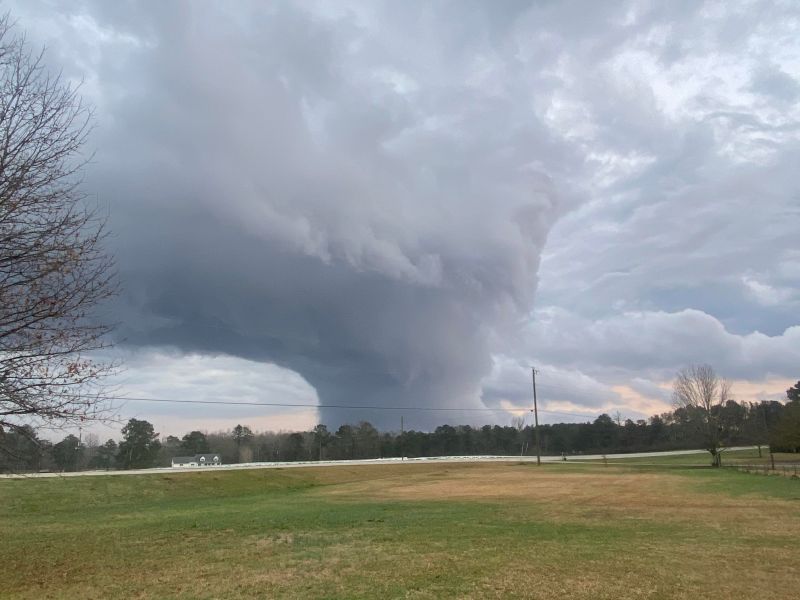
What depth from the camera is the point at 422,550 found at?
51.0ft

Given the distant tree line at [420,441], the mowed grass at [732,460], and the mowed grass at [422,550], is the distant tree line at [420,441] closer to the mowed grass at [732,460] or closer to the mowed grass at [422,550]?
the mowed grass at [732,460]

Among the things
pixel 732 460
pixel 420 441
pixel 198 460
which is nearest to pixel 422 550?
pixel 732 460

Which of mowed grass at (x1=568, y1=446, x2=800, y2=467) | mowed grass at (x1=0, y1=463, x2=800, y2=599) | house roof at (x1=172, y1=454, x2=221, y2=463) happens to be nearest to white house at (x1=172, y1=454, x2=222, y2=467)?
house roof at (x1=172, y1=454, x2=221, y2=463)

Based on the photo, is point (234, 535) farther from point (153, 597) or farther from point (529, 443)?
point (529, 443)

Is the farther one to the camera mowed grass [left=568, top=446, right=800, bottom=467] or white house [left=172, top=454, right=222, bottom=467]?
white house [left=172, top=454, right=222, bottom=467]

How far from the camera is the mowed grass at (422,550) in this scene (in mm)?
11469

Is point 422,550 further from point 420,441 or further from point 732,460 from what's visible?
point 420,441

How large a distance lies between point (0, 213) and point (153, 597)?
7.52 metres

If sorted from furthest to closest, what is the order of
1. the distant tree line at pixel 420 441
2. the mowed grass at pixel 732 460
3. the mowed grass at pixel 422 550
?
the distant tree line at pixel 420 441 < the mowed grass at pixel 732 460 < the mowed grass at pixel 422 550

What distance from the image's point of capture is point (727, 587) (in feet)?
37.0

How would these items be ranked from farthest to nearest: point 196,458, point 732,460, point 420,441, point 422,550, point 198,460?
point 420,441 → point 196,458 → point 198,460 → point 732,460 → point 422,550

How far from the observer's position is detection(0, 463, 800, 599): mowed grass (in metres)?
11.5

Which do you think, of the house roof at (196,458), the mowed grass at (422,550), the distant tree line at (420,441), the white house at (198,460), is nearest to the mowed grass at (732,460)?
the distant tree line at (420,441)

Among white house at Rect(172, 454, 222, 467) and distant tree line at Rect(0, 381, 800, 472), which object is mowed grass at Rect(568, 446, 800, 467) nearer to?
distant tree line at Rect(0, 381, 800, 472)
